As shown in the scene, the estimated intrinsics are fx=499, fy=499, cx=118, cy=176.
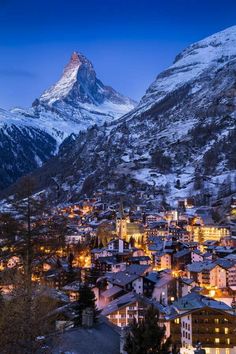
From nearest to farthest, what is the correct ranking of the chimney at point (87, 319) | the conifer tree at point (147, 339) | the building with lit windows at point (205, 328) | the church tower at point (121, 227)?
the conifer tree at point (147, 339), the chimney at point (87, 319), the building with lit windows at point (205, 328), the church tower at point (121, 227)

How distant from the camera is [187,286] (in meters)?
65.8

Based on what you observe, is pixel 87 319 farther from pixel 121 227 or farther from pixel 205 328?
pixel 121 227

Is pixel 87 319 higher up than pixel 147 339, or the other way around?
pixel 147 339

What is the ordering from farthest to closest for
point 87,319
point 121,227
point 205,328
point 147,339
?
point 121,227, point 205,328, point 87,319, point 147,339

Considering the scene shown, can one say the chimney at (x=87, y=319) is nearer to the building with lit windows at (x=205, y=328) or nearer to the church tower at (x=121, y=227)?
the building with lit windows at (x=205, y=328)

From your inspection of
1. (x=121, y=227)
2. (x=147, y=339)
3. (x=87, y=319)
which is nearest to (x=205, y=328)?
(x=87, y=319)

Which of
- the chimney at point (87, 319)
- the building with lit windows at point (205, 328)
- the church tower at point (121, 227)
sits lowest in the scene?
the building with lit windows at point (205, 328)

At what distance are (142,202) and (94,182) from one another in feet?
117

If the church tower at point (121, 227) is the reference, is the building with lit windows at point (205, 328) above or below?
below

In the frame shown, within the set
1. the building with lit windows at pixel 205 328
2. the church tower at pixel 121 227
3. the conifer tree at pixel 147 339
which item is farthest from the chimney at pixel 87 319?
the church tower at pixel 121 227

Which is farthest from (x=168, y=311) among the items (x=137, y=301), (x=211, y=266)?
(x=211, y=266)

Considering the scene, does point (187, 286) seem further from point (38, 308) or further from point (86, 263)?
point (38, 308)

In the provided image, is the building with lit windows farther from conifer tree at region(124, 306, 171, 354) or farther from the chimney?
conifer tree at region(124, 306, 171, 354)

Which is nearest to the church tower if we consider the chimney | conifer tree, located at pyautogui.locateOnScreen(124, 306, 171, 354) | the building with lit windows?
the building with lit windows
